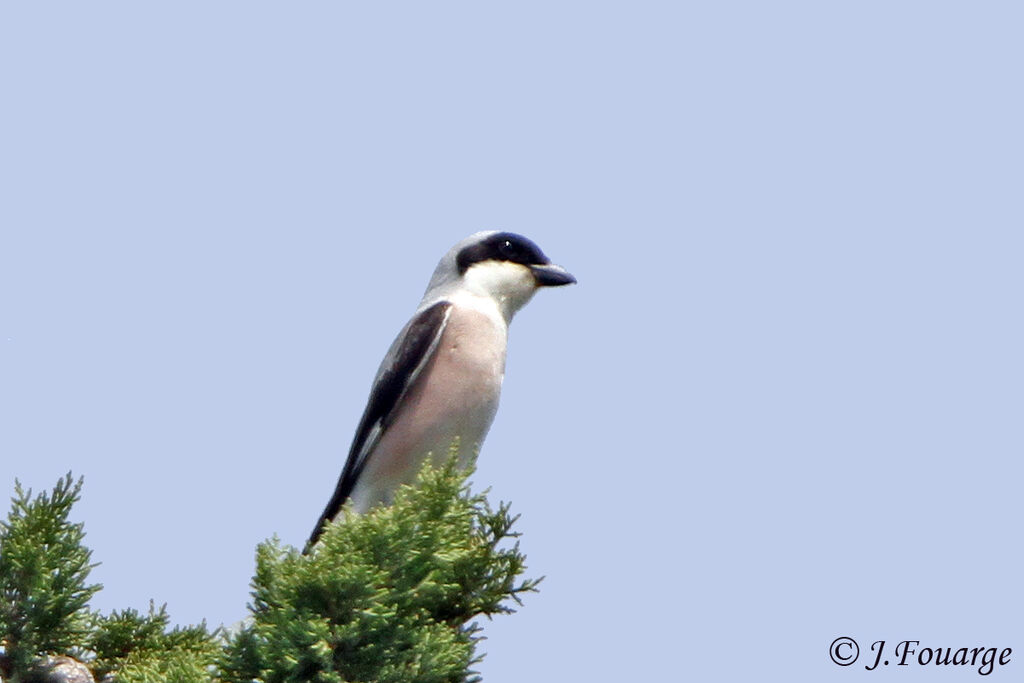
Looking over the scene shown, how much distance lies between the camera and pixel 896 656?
214 inches

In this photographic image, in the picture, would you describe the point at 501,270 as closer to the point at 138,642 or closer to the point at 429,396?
the point at 429,396

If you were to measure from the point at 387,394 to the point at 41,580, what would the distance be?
2790mm

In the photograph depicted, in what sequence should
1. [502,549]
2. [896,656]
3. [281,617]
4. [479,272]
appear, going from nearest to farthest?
[281,617]
[502,549]
[896,656]
[479,272]

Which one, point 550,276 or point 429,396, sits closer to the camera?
point 429,396

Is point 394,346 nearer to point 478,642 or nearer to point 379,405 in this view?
point 379,405

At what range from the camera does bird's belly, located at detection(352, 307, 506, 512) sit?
620 cm

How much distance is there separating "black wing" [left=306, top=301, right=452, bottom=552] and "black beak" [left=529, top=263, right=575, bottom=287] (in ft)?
2.07

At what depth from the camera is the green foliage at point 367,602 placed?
3.37 m

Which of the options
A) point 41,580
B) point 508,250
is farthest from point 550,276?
point 41,580

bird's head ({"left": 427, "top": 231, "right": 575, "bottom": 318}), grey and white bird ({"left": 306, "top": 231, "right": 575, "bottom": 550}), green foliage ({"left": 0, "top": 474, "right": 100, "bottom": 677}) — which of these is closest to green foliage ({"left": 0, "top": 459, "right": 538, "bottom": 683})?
green foliage ({"left": 0, "top": 474, "right": 100, "bottom": 677})

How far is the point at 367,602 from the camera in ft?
11.2

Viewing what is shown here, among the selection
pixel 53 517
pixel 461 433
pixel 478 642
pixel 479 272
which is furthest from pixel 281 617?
pixel 479 272

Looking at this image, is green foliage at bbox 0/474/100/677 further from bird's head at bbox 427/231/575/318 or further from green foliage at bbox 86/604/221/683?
bird's head at bbox 427/231/575/318

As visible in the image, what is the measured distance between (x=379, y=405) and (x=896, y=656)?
257 cm
